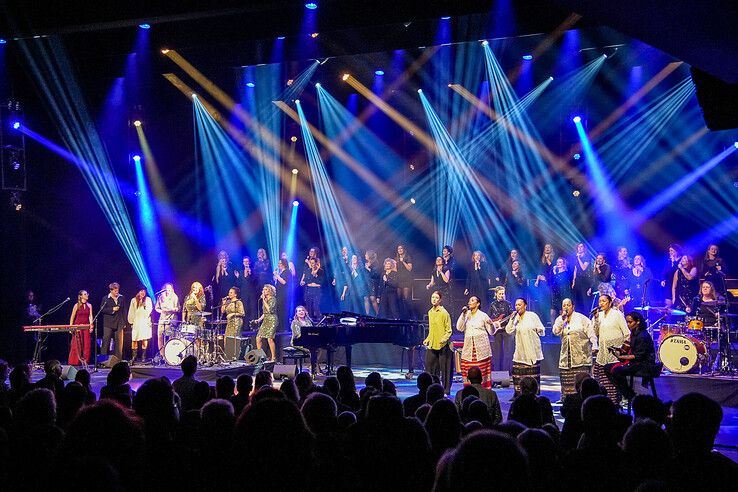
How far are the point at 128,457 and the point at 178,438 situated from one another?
4.36ft

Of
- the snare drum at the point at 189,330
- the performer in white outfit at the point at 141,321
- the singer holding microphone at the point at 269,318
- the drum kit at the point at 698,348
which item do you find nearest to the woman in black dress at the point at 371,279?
the singer holding microphone at the point at 269,318

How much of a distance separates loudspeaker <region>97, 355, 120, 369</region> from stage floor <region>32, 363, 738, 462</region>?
Result: 0.24m

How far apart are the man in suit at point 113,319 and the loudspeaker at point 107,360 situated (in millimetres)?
132

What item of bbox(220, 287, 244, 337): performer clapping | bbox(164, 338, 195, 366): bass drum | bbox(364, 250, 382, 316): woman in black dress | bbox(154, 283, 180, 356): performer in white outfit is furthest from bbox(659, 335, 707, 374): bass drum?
bbox(154, 283, 180, 356): performer in white outfit

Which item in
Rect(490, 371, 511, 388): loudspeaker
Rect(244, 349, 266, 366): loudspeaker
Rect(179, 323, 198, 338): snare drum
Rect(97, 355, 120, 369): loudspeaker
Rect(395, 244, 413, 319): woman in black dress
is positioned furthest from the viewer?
Rect(395, 244, 413, 319): woman in black dress

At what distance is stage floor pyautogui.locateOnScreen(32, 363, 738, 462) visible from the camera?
10.6 meters

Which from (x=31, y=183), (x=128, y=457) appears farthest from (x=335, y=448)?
(x=31, y=183)

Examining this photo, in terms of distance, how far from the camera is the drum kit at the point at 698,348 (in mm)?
13278

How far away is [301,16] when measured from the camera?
34.5 ft

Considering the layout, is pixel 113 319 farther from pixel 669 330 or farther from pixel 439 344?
pixel 669 330

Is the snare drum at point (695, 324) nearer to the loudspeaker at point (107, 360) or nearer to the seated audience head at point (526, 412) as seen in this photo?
the seated audience head at point (526, 412)

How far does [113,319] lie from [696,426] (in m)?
18.0

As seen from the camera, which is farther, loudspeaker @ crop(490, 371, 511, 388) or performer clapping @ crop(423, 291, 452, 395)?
loudspeaker @ crop(490, 371, 511, 388)

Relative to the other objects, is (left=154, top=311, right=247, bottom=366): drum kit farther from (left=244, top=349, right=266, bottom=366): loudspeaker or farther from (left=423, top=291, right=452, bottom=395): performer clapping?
(left=423, top=291, right=452, bottom=395): performer clapping
